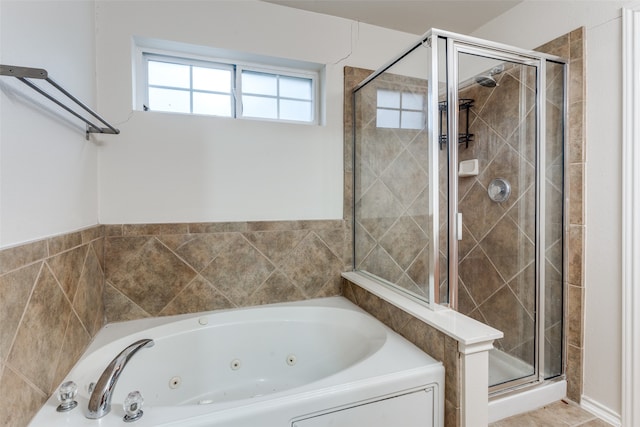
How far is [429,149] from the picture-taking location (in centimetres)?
145

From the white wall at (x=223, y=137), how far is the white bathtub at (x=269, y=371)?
2.00 ft

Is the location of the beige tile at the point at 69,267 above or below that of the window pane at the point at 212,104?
below

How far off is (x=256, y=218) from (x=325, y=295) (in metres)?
0.71

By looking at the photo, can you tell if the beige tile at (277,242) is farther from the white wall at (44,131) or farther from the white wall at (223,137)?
the white wall at (44,131)

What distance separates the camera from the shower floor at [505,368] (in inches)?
64.2

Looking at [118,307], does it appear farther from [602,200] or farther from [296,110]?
[602,200]

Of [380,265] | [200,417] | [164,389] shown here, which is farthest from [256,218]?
[200,417]

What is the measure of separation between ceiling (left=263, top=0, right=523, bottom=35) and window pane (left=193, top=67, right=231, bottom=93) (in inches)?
20.8

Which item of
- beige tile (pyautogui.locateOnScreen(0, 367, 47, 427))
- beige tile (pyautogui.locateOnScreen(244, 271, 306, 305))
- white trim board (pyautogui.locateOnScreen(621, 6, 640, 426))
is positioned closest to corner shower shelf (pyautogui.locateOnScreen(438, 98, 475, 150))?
white trim board (pyautogui.locateOnScreen(621, 6, 640, 426))

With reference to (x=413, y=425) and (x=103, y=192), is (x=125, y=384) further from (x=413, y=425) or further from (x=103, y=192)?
(x=413, y=425)

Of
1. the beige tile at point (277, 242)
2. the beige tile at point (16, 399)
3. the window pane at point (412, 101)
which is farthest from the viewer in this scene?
the beige tile at point (277, 242)

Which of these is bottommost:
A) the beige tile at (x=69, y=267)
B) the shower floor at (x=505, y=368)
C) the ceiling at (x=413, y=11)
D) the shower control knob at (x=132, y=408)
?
the shower floor at (x=505, y=368)

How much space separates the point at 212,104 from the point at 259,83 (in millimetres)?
346

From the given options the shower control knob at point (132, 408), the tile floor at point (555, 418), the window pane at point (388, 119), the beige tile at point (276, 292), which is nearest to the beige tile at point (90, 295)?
the shower control knob at point (132, 408)
